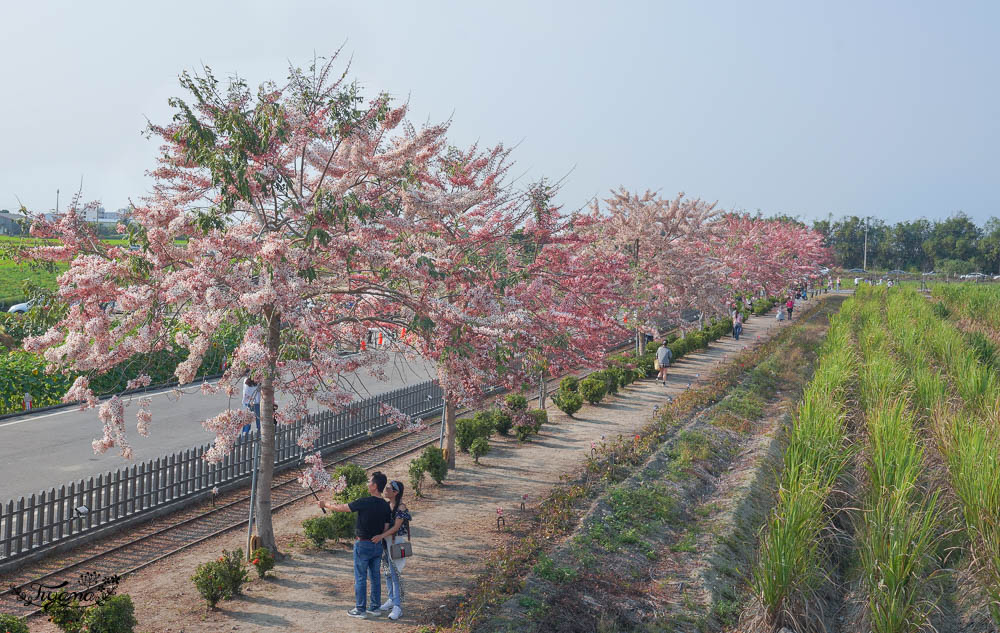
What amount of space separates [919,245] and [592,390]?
114m

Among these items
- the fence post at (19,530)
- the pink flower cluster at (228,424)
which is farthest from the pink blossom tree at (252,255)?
the fence post at (19,530)

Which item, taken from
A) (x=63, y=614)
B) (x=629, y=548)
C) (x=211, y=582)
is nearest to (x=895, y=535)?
(x=629, y=548)

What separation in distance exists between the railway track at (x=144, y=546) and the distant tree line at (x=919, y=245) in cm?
10722

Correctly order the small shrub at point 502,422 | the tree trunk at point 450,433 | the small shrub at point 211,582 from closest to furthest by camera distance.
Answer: the small shrub at point 211,582 → the tree trunk at point 450,433 → the small shrub at point 502,422

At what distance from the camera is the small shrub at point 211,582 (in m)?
8.64

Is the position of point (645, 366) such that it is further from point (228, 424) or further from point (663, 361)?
point (228, 424)

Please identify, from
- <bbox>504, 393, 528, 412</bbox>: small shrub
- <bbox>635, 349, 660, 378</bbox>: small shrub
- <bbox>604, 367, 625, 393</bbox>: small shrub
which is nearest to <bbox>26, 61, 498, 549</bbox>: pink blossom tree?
<bbox>504, 393, 528, 412</bbox>: small shrub

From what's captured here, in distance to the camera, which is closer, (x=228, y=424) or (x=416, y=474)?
(x=228, y=424)

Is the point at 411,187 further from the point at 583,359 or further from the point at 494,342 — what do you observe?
the point at 583,359

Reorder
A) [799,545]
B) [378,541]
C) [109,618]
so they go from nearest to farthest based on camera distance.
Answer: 1. [109,618]
2. [799,545]
3. [378,541]

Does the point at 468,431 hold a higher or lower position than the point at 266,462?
lower

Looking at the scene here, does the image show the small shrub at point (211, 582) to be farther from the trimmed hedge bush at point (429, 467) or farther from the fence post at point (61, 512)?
the trimmed hedge bush at point (429, 467)

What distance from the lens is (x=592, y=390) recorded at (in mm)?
22375

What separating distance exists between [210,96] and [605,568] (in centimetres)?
794
